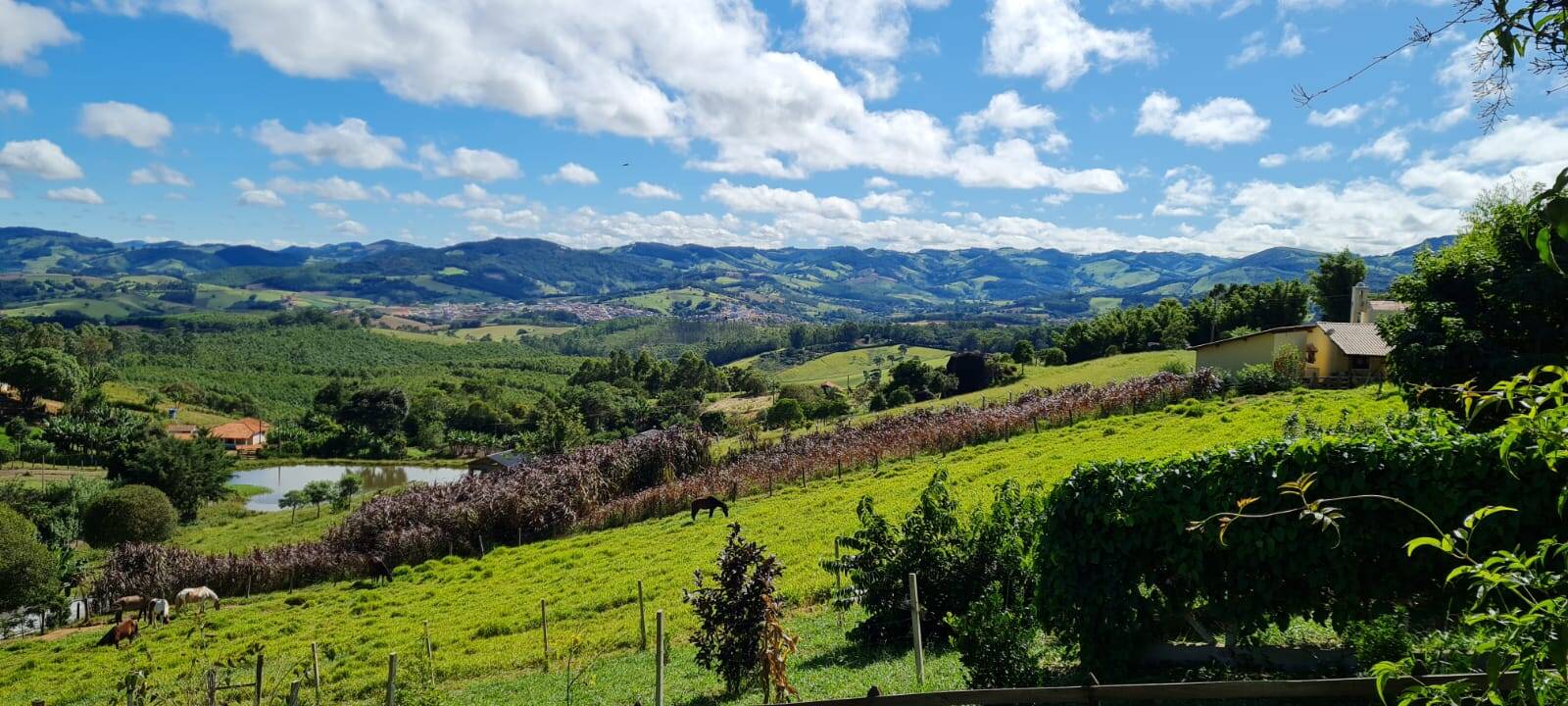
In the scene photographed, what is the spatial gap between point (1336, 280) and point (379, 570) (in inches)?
2972

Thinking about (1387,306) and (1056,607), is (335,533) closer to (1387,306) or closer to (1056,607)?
(1056,607)

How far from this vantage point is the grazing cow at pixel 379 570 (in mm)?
30577

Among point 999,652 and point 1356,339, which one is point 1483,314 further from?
point 999,652

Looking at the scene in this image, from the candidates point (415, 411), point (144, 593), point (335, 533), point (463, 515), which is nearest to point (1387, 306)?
point (463, 515)

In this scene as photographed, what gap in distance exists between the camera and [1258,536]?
807 centimetres

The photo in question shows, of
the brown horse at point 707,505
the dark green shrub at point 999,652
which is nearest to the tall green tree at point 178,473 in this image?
the brown horse at point 707,505

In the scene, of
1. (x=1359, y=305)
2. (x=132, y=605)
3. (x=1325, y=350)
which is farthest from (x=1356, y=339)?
(x=132, y=605)

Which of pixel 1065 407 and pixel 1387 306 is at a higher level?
pixel 1387 306

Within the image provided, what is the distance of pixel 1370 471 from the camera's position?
797 centimetres

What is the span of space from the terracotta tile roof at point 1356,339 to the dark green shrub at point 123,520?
63.7 m

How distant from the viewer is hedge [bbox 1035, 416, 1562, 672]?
25.4 ft

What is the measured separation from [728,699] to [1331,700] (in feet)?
23.1

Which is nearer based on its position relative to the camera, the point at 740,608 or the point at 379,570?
the point at 740,608

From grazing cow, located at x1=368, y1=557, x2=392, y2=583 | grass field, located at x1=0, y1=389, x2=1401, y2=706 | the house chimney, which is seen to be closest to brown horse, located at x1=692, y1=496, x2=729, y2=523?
grass field, located at x1=0, y1=389, x2=1401, y2=706
